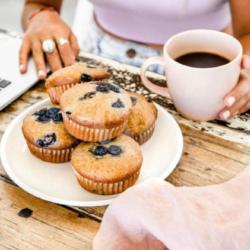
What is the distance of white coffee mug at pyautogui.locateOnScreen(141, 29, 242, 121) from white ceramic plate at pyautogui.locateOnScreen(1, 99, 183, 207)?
1.8 inches

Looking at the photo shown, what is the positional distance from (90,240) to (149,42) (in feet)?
2.30

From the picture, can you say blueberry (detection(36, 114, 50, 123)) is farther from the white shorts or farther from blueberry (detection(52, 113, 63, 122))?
the white shorts

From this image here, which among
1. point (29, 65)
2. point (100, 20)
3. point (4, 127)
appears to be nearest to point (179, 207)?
point (4, 127)

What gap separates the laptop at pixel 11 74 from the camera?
981 mm

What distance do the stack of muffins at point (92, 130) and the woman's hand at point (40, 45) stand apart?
188mm

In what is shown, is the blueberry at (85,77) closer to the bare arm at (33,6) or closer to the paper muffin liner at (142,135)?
the paper muffin liner at (142,135)

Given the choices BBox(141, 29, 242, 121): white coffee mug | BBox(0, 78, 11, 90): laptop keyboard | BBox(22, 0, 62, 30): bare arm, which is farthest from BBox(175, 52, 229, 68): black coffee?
BBox(22, 0, 62, 30): bare arm

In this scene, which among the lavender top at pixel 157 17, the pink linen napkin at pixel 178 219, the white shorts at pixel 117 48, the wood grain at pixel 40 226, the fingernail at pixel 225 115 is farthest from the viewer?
the white shorts at pixel 117 48

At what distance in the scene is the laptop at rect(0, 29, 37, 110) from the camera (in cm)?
98

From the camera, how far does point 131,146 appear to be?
0.77 meters

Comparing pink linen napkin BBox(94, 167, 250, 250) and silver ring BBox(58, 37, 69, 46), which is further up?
pink linen napkin BBox(94, 167, 250, 250)

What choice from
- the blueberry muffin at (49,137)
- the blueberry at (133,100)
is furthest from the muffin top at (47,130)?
the blueberry at (133,100)

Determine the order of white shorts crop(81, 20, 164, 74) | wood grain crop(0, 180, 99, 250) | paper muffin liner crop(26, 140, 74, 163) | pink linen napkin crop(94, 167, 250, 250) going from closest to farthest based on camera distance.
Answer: pink linen napkin crop(94, 167, 250, 250) < wood grain crop(0, 180, 99, 250) < paper muffin liner crop(26, 140, 74, 163) < white shorts crop(81, 20, 164, 74)

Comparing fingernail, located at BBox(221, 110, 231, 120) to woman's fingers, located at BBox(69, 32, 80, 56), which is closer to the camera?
fingernail, located at BBox(221, 110, 231, 120)
